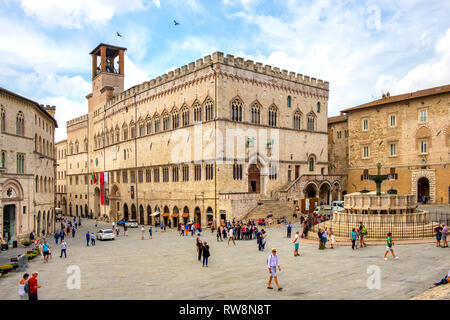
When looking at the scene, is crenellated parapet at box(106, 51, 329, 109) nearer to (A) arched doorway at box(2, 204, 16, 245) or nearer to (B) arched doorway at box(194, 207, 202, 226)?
(B) arched doorway at box(194, 207, 202, 226)

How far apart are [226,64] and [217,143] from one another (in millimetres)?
8942

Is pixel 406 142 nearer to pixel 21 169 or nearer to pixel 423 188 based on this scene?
pixel 423 188

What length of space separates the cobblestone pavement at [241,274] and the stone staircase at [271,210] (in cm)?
1591

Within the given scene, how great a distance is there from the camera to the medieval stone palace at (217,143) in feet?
150

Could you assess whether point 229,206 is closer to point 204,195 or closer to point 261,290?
point 204,195

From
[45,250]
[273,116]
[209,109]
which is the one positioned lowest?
[45,250]

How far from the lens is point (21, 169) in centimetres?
3644

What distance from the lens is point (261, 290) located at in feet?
51.0

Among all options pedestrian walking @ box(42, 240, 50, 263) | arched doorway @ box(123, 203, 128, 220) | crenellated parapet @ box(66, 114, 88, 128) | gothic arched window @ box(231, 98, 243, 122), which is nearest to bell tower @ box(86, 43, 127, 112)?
crenellated parapet @ box(66, 114, 88, 128)

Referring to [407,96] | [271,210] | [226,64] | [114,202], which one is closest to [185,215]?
[271,210]

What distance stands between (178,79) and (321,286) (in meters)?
39.6

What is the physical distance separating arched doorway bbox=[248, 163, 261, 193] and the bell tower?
110 ft

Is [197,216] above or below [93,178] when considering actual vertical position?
below
